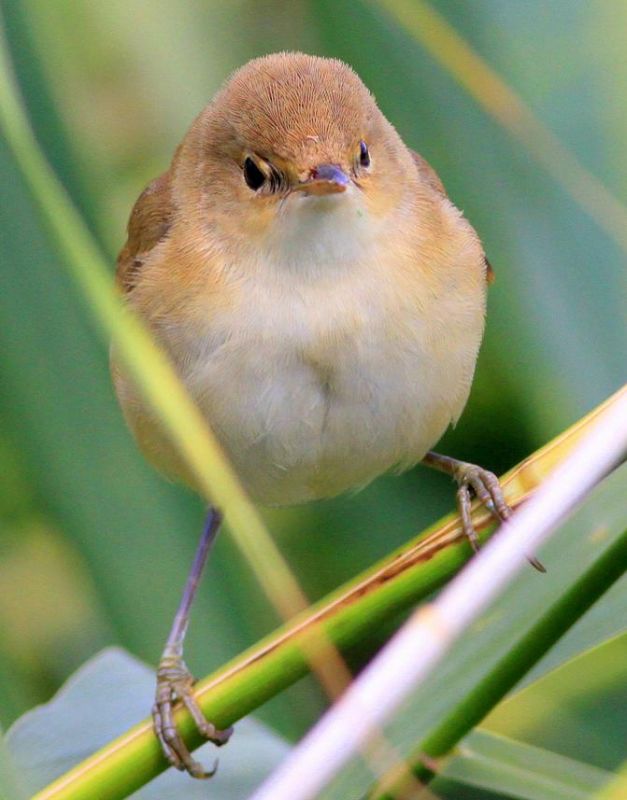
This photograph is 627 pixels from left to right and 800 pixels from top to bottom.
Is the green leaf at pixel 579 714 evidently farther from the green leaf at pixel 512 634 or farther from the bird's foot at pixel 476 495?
the green leaf at pixel 512 634

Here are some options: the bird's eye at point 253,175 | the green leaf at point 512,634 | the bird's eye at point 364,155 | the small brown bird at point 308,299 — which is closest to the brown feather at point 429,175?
the small brown bird at point 308,299

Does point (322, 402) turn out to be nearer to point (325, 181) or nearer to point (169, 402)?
point (325, 181)

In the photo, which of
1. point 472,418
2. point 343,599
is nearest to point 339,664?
point 343,599

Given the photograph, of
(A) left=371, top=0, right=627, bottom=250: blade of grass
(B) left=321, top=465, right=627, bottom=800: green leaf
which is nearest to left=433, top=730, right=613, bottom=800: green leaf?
(B) left=321, top=465, right=627, bottom=800: green leaf

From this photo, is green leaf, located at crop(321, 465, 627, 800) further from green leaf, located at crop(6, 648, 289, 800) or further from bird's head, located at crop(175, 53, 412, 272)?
bird's head, located at crop(175, 53, 412, 272)

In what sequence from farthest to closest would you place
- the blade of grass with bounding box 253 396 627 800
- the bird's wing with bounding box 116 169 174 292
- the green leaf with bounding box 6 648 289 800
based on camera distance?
the bird's wing with bounding box 116 169 174 292 < the green leaf with bounding box 6 648 289 800 < the blade of grass with bounding box 253 396 627 800

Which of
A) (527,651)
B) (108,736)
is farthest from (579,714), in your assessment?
(527,651)
